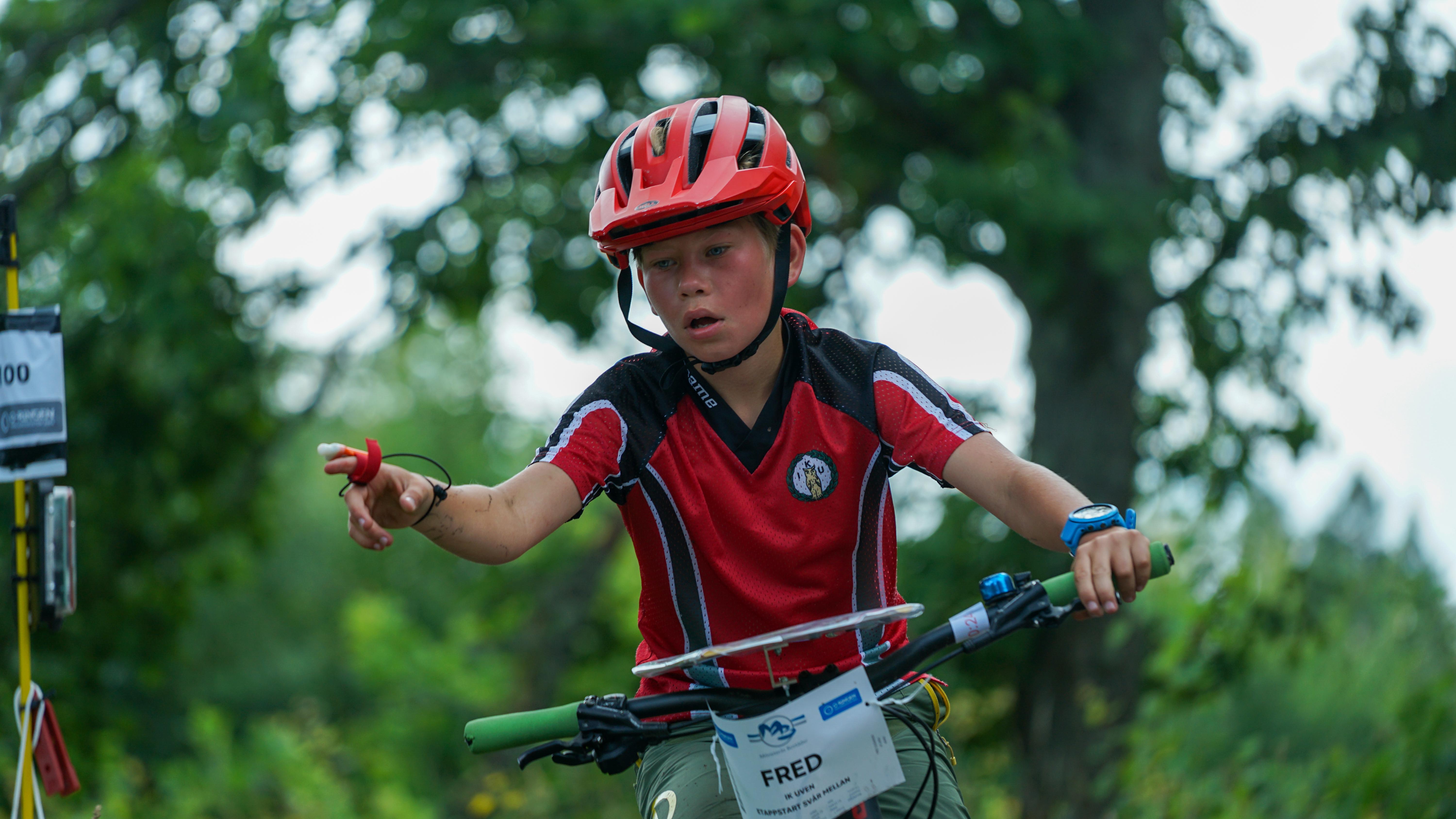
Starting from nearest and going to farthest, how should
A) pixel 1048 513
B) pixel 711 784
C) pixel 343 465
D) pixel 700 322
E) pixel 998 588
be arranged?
pixel 343 465 < pixel 998 588 < pixel 1048 513 < pixel 711 784 < pixel 700 322

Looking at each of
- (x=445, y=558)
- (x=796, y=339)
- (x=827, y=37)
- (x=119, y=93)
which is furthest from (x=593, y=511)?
(x=796, y=339)

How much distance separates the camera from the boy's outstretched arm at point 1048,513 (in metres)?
2.18

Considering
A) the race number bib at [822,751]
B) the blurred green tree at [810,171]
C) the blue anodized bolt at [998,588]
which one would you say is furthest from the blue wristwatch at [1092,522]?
the blurred green tree at [810,171]

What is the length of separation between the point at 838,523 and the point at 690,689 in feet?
2.07

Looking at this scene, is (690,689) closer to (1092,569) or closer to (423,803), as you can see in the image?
(1092,569)

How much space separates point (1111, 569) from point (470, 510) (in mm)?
1209

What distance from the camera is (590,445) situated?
2.82 meters

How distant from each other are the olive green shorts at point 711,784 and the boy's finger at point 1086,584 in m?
0.60

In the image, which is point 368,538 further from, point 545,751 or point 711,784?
point 711,784

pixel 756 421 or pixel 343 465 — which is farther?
pixel 756 421

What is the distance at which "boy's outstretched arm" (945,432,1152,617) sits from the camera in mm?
2176

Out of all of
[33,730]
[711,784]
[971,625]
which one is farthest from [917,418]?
[33,730]

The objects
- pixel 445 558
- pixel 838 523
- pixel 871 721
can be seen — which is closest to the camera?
pixel 871 721

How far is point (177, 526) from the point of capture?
11.8 metres
